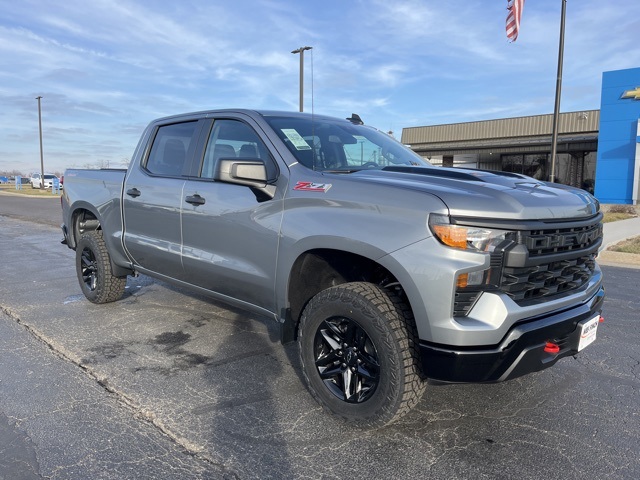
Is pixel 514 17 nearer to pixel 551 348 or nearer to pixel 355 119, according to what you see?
pixel 355 119

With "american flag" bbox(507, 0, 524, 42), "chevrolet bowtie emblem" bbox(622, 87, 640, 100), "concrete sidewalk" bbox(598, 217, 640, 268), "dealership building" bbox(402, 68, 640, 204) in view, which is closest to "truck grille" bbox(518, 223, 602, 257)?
"concrete sidewalk" bbox(598, 217, 640, 268)

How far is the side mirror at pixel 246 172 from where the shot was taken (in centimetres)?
334

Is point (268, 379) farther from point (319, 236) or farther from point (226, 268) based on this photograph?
point (319, 236)

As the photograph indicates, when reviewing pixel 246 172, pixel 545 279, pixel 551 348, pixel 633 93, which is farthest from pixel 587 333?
pixel 633 93

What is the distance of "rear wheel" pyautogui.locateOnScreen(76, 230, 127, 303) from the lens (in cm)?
541

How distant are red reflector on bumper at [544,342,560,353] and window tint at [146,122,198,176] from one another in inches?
121

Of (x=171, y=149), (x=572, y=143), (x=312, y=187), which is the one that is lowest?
(x=312, y=187)

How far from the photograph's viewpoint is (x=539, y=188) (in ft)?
10.2

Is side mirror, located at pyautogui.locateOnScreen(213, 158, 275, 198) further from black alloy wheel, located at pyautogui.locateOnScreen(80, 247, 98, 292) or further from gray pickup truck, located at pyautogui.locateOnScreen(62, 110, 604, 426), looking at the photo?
black alloy wheel, located at pyautogui.locateOnScreen(80, 247, 98, 292)

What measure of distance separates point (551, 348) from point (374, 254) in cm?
107

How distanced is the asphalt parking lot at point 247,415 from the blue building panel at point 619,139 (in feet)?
69.3

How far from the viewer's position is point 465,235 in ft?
8.35

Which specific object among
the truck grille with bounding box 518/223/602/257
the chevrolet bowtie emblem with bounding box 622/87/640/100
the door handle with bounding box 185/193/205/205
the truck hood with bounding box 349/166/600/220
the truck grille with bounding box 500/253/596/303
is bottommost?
the truck grille with bounding box 500/253/596/303

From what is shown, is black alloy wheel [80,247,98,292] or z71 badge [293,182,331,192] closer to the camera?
z71 badge [293,182,331,192]
